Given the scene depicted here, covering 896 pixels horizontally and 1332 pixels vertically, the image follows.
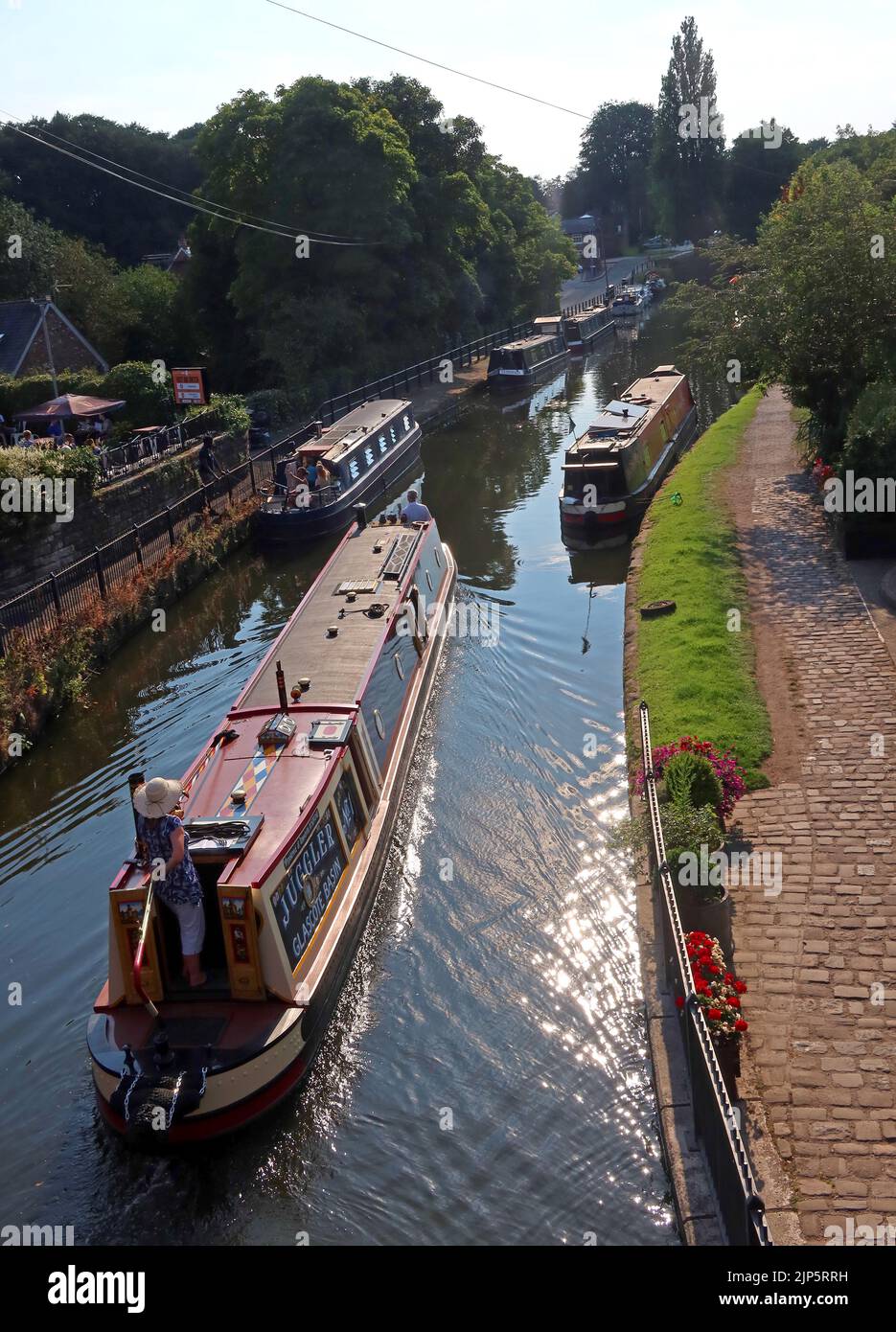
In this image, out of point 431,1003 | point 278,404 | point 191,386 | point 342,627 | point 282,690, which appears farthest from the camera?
point 278,404

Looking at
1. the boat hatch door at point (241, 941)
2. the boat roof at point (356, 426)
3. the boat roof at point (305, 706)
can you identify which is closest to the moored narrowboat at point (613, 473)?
the boat roof at point (356, 426)

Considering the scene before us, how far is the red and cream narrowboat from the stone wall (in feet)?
28.7

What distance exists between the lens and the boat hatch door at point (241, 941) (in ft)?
29.4

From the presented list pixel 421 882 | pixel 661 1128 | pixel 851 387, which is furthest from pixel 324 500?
pixel 661 1128

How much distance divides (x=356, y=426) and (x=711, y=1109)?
26302 millimetres

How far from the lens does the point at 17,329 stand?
119ft

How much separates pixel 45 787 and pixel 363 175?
33.6 metres

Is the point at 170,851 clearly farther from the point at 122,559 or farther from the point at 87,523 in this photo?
the point at 87,523

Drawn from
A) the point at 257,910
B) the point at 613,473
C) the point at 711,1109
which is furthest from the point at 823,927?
the point at 613,473

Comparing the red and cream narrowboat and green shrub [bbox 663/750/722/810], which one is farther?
green shrub [bbox 663/750/722/810]

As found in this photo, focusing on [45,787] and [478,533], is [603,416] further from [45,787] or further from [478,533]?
[45,787]

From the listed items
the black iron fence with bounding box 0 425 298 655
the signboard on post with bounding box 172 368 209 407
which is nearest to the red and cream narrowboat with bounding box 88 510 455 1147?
the black iron fence with bounding box 0 425 298 655

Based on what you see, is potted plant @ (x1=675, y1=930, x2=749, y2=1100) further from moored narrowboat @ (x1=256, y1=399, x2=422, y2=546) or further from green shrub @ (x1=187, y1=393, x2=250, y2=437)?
green shrub @ (x1=187, y1=393, x2=250, y2=437)

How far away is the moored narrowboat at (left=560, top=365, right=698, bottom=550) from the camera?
79.4 ft
